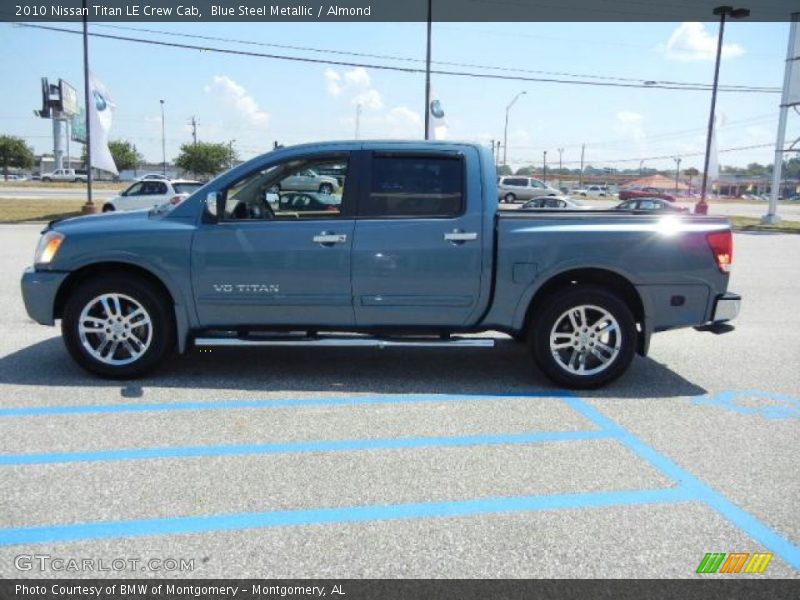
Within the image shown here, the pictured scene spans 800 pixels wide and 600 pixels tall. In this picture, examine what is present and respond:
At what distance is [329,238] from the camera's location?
4762mm

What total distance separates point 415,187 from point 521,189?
3708 centimetres

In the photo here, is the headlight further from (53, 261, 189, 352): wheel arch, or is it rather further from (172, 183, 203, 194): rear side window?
(172, 183, 203, 194): rear side window

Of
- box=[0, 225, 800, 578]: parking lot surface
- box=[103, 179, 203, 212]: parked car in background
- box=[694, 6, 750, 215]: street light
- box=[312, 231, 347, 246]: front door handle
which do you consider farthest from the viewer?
box=[694, 6, 750, 215]: street light

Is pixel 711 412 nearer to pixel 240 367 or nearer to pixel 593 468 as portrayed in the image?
pixel 593 468

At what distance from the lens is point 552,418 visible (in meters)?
4.36

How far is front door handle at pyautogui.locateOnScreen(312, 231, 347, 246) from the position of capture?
476 cm

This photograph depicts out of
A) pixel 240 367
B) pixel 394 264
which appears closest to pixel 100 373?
pixel 240 367

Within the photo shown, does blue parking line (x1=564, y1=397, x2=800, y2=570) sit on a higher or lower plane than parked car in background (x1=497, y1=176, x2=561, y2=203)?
lower

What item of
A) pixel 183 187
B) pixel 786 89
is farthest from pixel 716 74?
pixel 183 187

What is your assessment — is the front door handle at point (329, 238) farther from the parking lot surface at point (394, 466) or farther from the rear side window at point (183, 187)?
the rear side window at point (183, 187)

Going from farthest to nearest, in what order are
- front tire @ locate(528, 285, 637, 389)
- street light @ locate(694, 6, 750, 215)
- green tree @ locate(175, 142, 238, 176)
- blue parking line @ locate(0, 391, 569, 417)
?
green tree @ locate(175, 142, 238, 176) < street light @ locate(694, 6, 750, 215) < front tire @ locate(528, 285, 637, 389) < blue parking line @ locate(0, 391, 569, 417)

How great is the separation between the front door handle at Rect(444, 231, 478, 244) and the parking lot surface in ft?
3.93

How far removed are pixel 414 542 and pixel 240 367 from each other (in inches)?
120

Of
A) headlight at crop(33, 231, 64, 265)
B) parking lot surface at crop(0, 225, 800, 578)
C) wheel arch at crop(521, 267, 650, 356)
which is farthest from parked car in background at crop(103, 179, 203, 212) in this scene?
wheel arch at crop(521, 267, 650, 356)
